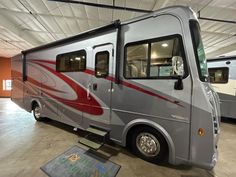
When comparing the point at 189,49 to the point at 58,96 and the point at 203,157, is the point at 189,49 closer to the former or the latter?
the point at 203,157

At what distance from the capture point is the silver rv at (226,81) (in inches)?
220

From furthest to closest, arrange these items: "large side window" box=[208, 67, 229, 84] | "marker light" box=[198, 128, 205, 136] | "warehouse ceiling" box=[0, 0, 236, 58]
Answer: "large side window" box=[208, 67, 229, 84] → "warehouse ceiling" box=[0, 0, 236, 58] → "marker light" box=[198, 128, 205, 136]

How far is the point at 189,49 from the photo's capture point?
7.09ft

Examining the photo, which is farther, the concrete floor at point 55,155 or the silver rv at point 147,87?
the concrete floor at point 55,155

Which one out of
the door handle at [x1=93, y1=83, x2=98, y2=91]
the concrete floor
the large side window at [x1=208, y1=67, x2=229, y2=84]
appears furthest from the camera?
the large side window at [x1=208, y1=67, x2=229, y2=84]

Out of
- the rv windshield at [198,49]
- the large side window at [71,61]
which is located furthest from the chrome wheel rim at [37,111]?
the rv windshield at [198,49]

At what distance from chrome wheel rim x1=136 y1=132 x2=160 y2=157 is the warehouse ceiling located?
3.38 m

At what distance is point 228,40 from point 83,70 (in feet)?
22.8

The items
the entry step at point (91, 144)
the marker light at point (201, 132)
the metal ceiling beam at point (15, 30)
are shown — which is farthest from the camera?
the metal ceiling beam at point (15, 30)

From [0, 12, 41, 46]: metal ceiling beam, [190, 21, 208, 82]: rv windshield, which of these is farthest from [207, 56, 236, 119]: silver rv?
[0, 12, 41, 46]: metal ceiling beam

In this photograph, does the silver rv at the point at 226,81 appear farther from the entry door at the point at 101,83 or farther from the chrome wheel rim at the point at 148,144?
the entry door at the point at 101,83

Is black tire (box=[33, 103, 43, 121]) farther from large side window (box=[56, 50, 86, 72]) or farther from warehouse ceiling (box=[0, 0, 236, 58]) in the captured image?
warehouse ceiling (box=[0, 0, 236, 58])

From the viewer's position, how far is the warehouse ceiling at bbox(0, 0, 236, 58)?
3908 millimetres

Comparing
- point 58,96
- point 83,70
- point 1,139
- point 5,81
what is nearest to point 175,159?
point 83,70
